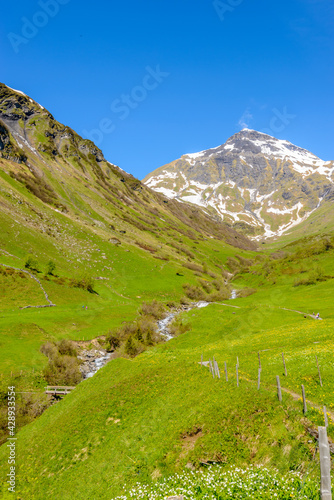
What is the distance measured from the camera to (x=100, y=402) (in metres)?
29.8

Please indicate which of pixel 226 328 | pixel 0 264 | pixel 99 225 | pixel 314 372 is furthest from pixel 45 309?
pixel 99 225

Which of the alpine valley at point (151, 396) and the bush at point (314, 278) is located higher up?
the bush at point (314, 278)

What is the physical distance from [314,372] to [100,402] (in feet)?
74.6

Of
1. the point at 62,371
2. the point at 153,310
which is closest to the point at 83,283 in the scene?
the point at 153,310

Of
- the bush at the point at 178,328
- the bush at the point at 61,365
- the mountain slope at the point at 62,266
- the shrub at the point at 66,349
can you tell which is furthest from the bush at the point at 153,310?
the bush at the point at 61,365

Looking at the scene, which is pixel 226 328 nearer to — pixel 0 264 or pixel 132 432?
pixel 132 432

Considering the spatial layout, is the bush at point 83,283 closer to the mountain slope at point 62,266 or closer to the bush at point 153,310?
the mountain slope at point 62,266

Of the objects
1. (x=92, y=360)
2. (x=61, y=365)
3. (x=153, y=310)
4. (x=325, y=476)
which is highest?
(x=325, y=476)

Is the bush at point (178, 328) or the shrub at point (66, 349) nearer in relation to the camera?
the shrub at point (66, 349)

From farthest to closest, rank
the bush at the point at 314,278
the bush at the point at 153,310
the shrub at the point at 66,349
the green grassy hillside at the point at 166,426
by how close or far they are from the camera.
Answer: the bush at the point at 314,278 < the bush at the point at 153,310 < the shrub at the point at 66,349 < the green grassy hillside at the point at 166,426

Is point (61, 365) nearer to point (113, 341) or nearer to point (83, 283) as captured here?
point (113, 341)

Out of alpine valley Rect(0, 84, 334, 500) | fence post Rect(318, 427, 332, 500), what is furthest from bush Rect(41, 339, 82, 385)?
fence post Rect(318, 427, 332, 500)

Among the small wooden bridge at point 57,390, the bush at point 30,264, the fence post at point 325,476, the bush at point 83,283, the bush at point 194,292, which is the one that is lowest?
the small wooden bridge at point 57,390

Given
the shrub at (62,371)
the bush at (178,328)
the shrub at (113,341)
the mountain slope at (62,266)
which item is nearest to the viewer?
the shrub at (62,371)
